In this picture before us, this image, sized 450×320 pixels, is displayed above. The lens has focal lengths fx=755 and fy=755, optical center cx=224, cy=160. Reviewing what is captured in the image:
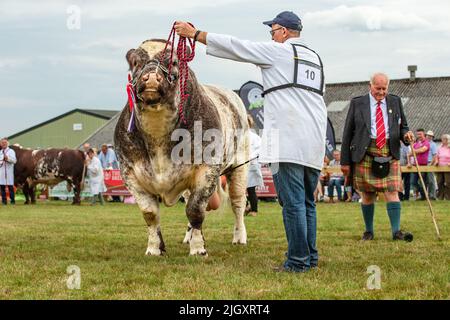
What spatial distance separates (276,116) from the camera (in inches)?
251

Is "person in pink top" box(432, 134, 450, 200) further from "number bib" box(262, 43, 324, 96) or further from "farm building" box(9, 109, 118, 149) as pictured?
"farm building" box(9, 109, 118, 149)

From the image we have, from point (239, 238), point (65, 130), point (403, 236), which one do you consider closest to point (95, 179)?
point (239, 238)

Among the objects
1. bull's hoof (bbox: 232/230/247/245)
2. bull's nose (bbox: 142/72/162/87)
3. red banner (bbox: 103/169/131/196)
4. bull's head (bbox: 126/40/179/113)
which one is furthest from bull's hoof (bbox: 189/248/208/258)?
red banner (bbox: 103/169/131/196)

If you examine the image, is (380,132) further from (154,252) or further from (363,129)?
(154,252)

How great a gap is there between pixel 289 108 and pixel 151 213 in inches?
82.6

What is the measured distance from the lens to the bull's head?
→ 6.60 m

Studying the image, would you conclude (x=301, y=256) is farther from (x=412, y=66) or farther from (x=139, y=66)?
(x=412, y=66)

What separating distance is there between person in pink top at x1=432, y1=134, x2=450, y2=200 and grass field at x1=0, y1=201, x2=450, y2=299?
33.8 feet

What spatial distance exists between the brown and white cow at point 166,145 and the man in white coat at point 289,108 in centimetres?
63

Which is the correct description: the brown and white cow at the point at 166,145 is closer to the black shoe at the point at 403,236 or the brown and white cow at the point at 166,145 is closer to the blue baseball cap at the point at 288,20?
the blue baseball cap at the point at 288,20

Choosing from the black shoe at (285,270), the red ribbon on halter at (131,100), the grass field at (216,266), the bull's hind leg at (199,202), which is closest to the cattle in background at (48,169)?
the grass field at (216,266)

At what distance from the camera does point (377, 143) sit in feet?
30.5

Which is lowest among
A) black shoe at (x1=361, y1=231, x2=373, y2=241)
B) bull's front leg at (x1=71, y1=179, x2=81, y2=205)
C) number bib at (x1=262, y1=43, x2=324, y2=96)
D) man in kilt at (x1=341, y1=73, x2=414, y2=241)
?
bull's front leg at (x1=71, y1=179, x2=81, y2=205)
